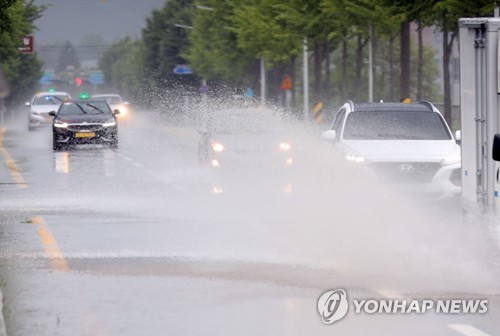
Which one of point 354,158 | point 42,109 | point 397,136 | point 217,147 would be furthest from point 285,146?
point 42,109

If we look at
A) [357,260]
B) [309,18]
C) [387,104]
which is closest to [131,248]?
[357,260]

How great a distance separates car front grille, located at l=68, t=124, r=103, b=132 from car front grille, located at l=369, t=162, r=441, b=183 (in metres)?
23.6

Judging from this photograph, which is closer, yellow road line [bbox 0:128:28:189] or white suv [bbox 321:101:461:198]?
white suv [bbox 321:101:461:198]

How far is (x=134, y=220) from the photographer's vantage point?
62.3 ft

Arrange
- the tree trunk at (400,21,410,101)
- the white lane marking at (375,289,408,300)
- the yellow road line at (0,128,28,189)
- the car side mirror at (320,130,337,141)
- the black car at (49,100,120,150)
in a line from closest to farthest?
the white lane marking at (375,289,408,300) → the car side mirror at (320,130,337,141) → the yellow road line at (0,128,28,189) → the black car at (49,100,120,150) → the tree trunk at (400,21,410,101)

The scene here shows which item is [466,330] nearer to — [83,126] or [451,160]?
[451,160]

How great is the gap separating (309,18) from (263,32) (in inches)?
368

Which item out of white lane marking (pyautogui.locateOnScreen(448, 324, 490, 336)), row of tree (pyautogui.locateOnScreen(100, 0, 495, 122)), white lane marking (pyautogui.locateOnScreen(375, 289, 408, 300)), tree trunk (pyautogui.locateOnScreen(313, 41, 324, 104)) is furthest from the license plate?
white lane marking (pyautogui.locateOnScreen(448, 324, 490, 336))

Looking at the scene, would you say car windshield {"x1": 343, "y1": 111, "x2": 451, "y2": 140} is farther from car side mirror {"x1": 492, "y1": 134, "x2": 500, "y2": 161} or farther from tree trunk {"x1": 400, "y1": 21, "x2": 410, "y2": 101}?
tree trunk {"x1": 400, "y1": 21, "x2": 410, "y2": 101}

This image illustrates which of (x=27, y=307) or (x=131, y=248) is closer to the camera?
(x=27, y=307)

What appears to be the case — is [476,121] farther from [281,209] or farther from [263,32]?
[263,32]

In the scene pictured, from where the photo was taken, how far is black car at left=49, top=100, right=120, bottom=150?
141 feet

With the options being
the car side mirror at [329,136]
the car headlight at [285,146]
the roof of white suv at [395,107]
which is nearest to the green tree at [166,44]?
the car headlight at [285,146]

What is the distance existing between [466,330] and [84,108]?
3611 centimetres
